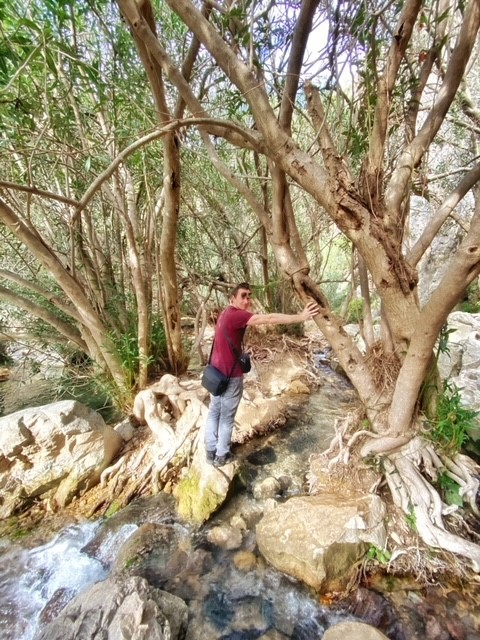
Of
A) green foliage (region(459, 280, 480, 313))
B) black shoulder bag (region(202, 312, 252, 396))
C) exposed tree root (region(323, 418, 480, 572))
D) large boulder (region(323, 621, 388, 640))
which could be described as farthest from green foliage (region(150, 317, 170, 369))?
green foliage (region(459, 280, 480, 313))

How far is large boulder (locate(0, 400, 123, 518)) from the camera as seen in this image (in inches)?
124

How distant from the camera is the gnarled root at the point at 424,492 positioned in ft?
6.64

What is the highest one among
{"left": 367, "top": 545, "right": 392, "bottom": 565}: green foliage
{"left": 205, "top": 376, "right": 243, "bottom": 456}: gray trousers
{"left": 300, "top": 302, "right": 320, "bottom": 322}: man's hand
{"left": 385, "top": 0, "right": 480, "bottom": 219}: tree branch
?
{"left": 385, "top": 0, "right": 480, "bottom": 219}: tree branch

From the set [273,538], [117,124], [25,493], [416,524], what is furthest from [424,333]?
[25,493]

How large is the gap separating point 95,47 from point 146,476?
518 cm

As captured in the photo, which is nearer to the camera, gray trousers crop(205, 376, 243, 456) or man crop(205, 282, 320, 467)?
man crop(205, 282, 320, 467)

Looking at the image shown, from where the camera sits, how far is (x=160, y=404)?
399cm

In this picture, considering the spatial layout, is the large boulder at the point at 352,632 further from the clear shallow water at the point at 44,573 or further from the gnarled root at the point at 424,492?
the clear shallow water at the point at 44,573

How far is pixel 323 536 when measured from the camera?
2.26 metres

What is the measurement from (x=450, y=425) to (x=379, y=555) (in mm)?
1162

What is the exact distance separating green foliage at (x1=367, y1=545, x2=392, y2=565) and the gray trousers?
154 cm

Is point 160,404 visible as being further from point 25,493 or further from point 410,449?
point 410,449

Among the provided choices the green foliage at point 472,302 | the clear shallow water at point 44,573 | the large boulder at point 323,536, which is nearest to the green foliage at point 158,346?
the clear shallow water at point 44,573

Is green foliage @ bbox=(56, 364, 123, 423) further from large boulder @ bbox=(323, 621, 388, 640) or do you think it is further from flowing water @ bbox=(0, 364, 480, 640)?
large boulder @ bbox=(323, 621, 388, 640)
